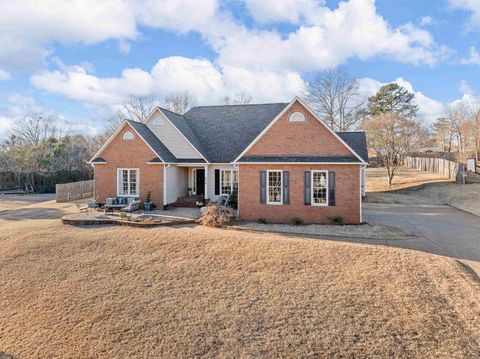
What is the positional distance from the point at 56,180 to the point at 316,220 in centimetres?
3383

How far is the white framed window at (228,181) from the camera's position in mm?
21895

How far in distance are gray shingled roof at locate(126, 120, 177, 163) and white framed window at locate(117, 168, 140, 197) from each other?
2.01 metres

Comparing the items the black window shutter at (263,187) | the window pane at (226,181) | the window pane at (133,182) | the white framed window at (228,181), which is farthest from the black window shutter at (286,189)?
the window pane at (133,182)

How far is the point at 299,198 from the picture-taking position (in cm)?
1733

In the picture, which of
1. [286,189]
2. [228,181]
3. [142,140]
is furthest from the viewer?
[228,181]

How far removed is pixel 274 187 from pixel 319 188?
2.39 metres

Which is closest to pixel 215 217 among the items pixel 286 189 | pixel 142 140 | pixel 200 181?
pixel 286 189

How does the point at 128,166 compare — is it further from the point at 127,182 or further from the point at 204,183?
the point at 204,183

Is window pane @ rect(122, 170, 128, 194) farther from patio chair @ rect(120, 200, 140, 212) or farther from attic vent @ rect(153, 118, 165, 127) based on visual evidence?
attic vent @ rect(153, 118, 165, 127)

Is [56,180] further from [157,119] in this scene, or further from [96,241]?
[96,241]

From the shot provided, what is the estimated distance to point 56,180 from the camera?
3881cm

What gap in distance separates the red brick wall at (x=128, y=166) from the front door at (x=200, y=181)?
11.9ft

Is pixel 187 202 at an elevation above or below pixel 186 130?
below

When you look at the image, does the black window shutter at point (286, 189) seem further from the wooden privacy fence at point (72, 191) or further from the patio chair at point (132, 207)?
the wooden privacy fence at point (72, 191)
